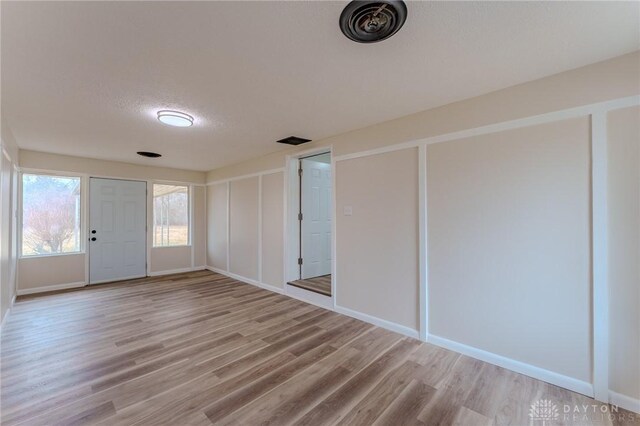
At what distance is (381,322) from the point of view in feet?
10.2

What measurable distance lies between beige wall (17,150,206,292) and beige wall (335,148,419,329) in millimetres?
4113

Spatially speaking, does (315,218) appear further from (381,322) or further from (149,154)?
(149,154)

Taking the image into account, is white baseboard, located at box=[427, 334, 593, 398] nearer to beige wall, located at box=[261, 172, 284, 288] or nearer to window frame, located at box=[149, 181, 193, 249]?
beige wall, located at box=[261, 172, 284, 288]

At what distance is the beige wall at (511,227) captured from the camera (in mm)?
1905

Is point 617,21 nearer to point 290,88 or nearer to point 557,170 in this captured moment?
point 557,170

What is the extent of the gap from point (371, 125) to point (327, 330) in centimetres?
241

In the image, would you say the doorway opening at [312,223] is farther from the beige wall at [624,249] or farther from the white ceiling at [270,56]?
the beige wall at [624,249]

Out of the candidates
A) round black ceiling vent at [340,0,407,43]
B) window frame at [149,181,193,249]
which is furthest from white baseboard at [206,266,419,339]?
round black ceiling vent at [340,0,407,43]

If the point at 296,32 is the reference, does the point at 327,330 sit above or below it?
below

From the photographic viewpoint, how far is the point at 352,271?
341 centimetres

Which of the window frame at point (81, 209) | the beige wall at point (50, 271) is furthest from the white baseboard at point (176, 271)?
the window frame at point (81, 209)

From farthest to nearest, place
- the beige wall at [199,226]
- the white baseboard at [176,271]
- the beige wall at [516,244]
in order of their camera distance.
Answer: the beige wall at [199,226] < the white baseboard at [176,271] < the beige wall at [516,244]

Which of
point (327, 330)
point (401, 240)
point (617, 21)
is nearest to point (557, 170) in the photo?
point (617, 21)

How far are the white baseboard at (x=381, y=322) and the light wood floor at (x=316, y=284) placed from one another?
0.34 m
